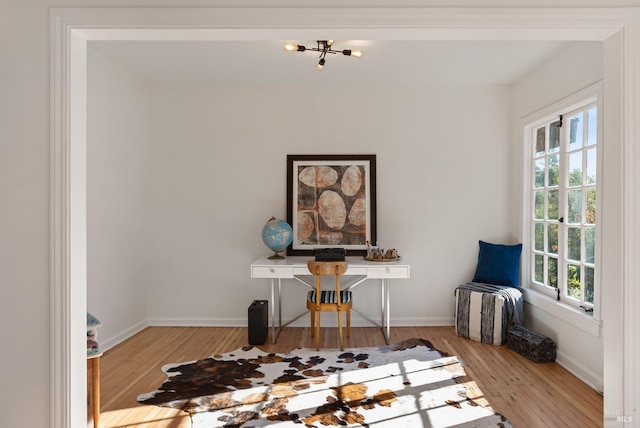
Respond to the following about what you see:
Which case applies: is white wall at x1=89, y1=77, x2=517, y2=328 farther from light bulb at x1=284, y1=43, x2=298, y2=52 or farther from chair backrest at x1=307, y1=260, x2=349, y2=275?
light bulb at x1=284, y1=43, x2=298, y2=52

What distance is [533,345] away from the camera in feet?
11.6

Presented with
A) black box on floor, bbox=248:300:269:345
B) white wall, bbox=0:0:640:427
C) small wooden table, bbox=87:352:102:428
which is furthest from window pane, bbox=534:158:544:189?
small wooden table, bbox=87:352:102:428

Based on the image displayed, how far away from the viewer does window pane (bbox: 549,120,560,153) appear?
12.3 ft

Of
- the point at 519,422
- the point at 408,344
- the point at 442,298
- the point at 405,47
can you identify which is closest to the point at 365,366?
the point at 408,344

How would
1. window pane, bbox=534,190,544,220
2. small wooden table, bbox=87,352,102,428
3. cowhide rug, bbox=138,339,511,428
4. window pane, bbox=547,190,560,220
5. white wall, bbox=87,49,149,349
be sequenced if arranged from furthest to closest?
window pane, bbox=534,190,544,220 < window pane, bbox=547,190,560,220 < white wall, bbox=87,49,149,349 < cowhide rug, bbox=138,339,511,428 < small wooden table, bbox=87,352,102,428

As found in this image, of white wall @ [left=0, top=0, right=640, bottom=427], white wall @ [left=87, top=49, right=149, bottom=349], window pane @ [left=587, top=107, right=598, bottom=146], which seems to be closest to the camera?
white wall @ [left=0, top=0, right=640, bottom=427]

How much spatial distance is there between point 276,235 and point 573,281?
8.65 ft

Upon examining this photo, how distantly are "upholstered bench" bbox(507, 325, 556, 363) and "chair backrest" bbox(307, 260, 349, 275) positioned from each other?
1.63 metres

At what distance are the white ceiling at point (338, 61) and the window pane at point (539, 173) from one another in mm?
902

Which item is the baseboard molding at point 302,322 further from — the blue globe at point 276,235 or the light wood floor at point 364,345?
the blue globe at point 276,235

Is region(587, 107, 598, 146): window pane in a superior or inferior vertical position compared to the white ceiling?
inferior

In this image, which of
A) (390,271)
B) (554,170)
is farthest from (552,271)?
(390,271)

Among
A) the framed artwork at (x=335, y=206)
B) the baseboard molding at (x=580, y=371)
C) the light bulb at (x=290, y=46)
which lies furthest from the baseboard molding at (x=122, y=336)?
the baseboard molding at (x=580, y=371)

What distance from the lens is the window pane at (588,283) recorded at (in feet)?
Result: 10.6
